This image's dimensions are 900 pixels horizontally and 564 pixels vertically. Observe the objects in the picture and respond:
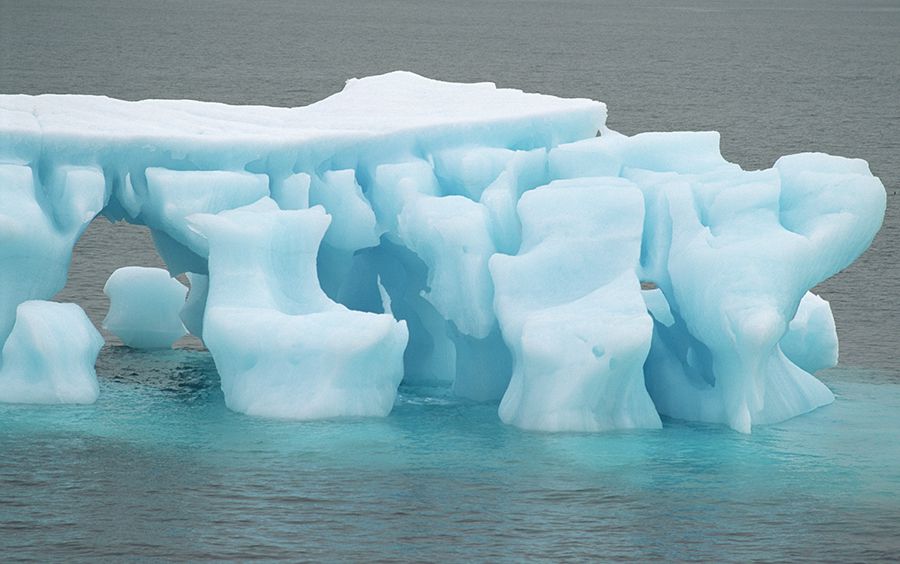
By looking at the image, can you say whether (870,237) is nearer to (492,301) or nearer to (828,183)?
(828,183)

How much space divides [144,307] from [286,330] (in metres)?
5.15

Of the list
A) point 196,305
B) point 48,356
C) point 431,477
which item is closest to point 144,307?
point 196,305

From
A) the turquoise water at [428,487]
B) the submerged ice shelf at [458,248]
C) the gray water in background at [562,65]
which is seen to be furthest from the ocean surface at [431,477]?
the gray water in background at [562,65]

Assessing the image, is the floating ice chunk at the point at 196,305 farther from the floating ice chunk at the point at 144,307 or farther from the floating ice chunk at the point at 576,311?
the floating ice chunk at the point at 576,311

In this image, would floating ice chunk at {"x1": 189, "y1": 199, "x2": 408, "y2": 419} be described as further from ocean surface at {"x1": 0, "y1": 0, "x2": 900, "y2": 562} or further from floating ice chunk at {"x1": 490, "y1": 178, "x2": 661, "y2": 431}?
floating ice chunk at {"x1": 490, "y1": 178, "x2": 661, "y2": 431}

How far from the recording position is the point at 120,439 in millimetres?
19250

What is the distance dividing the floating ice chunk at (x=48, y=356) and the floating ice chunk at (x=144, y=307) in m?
3.60

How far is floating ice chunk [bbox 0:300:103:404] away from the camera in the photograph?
784 inches

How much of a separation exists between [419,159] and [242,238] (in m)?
2.67

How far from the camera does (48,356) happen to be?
20.1 metres

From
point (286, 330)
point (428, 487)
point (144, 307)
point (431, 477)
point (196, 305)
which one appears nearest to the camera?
point (428, 487)

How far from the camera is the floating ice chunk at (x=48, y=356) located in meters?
19.9

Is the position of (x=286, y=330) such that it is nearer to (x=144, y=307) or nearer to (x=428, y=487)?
(x=428, y=487)

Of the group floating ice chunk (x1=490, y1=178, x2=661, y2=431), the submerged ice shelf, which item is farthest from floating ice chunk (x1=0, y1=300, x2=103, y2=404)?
floating ice chunk (x1=490, y1=178, x2=661, y2=431)
